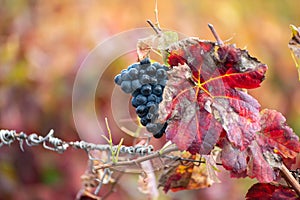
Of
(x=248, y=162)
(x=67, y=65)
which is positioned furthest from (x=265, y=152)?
(x=67, y=65)

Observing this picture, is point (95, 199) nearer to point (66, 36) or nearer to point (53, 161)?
point (53, 161)

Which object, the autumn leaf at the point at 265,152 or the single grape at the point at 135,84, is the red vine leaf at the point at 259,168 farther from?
the single grape at the point at 135,84

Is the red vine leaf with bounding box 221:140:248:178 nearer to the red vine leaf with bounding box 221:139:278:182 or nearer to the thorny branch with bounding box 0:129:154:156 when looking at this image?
the red vine leaf with bounding box 221:139:278:182

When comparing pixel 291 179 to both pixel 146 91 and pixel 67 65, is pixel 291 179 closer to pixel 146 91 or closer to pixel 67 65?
pixel 146 91

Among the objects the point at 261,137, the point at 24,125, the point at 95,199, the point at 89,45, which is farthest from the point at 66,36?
the point at 261,137

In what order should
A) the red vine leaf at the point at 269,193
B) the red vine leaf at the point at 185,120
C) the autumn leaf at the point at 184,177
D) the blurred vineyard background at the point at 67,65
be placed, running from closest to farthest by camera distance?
the red vine leaf at the point at 185,120 < the red vine leaf at the point at 269,193 < the autumn leaf at the point at 184,177 < the blurred vineyard background at the point at 67,65

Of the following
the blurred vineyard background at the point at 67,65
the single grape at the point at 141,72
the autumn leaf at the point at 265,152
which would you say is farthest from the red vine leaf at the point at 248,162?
the blurred vineyard background at the point at 67,65

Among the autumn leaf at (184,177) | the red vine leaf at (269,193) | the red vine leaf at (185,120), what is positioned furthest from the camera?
the autumn leaf at (184,177)
